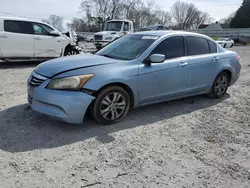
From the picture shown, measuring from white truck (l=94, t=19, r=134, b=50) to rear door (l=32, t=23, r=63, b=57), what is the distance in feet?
22.8

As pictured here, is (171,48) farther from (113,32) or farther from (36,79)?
(113,32)

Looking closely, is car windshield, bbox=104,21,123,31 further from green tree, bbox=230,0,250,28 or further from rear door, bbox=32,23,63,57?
green tree, bbox=230,0,250,28

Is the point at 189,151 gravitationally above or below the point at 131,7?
below

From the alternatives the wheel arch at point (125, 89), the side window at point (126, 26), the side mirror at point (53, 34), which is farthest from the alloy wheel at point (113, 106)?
the side window at point (126, 26)

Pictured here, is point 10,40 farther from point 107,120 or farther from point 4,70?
point 107,120

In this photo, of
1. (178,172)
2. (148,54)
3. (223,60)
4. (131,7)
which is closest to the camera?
(178,172)

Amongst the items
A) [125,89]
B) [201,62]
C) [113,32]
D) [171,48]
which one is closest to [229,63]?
[201,62]

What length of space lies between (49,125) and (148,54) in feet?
6.81

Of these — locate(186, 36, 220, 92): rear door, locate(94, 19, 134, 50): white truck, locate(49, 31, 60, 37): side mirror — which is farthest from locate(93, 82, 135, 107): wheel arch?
locate(94, 19, 134, 50): white truck

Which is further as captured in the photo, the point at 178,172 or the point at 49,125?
the point at 49,125

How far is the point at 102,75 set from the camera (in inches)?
148

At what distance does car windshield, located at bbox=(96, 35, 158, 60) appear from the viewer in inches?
173

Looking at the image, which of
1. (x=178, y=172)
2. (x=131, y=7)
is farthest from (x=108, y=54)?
(x=131, y=7)

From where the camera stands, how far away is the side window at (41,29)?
9750mm
